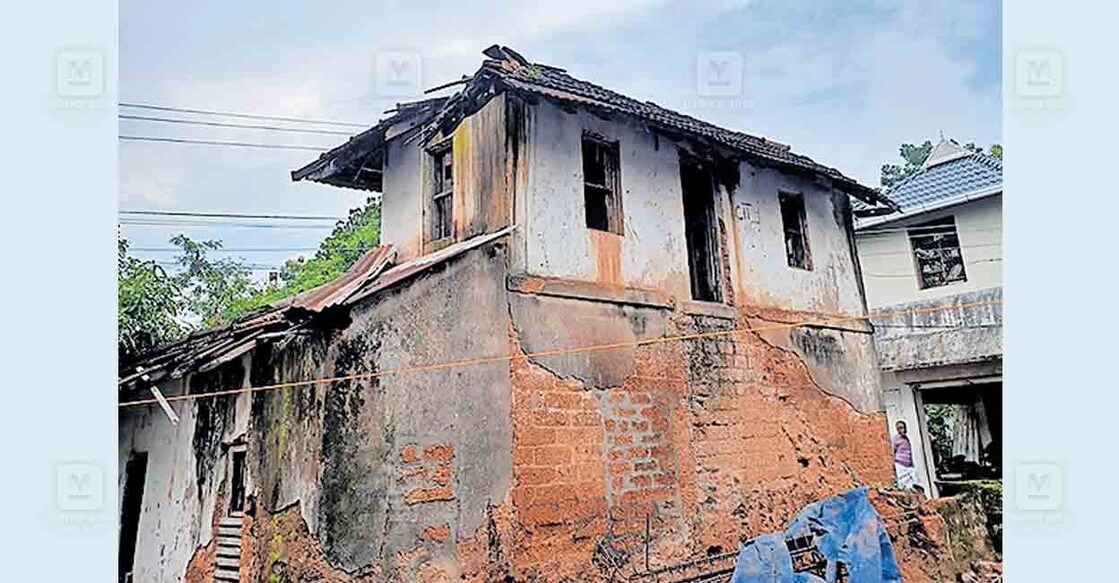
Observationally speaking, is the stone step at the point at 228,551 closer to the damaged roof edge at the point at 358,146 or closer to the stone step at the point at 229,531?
the stone step at the point at 229,531

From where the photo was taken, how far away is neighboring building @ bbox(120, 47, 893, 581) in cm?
404

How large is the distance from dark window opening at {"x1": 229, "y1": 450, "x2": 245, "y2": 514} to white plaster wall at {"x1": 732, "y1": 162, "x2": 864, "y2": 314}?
318 centimetres

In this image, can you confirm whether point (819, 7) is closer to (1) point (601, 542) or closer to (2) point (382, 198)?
(2) point (382, 198)

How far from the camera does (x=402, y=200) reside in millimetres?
5180

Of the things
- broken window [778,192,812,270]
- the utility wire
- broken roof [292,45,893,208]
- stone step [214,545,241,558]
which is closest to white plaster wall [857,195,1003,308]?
broken window [778,192,812,270]

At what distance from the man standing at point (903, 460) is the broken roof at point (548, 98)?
2353 millimetres

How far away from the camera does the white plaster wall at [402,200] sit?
16.5 feet

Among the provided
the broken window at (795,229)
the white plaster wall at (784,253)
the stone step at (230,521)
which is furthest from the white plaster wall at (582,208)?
the stone step at (230,521)

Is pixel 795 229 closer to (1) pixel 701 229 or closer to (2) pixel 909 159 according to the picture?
(1) pixel 701 229

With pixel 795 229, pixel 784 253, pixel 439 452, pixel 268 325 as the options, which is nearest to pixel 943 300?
pixel 795 229

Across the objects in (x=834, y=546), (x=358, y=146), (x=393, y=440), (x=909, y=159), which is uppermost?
(x=909, y=159)

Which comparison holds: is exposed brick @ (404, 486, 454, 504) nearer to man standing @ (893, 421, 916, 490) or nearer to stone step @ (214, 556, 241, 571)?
stone step @ (214, 556, 241, 571)

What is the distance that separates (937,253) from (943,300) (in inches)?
18.1
